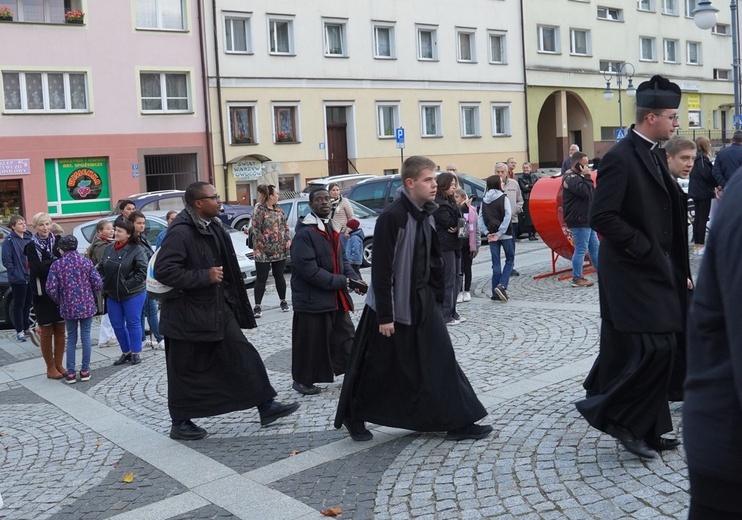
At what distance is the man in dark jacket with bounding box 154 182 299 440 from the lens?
659 centimetres

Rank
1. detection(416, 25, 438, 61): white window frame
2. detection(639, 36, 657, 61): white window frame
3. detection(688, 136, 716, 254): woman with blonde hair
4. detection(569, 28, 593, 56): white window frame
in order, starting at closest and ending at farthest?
detection(688, 136, 716, 254): woman with blonde hair → detection(416, 25, 438, 61): white window frame → detection(569, 28, 593, 56): white window frame → detection(639, 36, 657, 61): white window frame

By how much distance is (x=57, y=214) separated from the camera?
99.9 feet

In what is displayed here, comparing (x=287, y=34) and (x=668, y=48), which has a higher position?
(x=668, y=48)

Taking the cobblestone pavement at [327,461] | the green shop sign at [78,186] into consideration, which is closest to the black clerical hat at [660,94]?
the cobblestone pavement at [327,461]

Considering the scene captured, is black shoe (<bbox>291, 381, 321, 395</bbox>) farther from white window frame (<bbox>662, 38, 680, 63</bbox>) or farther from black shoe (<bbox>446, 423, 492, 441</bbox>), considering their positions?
white window frame (<bbox>662, 38, 680, 63</bbox>)

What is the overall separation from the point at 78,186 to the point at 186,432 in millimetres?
25445

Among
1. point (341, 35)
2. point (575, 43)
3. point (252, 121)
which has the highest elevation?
point (575, 43)

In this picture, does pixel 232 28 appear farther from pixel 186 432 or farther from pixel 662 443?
pixel 662 443

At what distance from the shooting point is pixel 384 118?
1494 inches

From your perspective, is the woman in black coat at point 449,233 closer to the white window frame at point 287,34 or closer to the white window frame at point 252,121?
the white window frame at point 252,121

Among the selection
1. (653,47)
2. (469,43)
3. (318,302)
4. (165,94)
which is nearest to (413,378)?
(318,302)

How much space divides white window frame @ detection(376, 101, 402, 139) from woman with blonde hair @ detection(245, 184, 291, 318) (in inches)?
989

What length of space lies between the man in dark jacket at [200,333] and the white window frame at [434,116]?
32.8m

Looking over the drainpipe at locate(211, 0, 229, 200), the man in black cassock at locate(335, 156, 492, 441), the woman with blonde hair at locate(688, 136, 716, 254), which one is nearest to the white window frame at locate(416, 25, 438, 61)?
the drainpipe at locate(211, 0, 229, 200)
